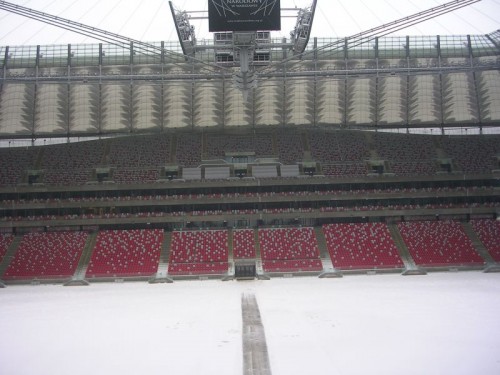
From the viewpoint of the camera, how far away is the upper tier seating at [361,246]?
167 feet

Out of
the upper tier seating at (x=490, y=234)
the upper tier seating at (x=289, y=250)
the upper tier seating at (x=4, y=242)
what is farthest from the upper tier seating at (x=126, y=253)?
the upper tier seating at (x=490, y=234)

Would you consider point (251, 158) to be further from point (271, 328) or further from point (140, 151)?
point (271, 328)

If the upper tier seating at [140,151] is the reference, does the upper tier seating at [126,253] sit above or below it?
below

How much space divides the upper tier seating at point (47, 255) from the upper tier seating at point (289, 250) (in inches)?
805

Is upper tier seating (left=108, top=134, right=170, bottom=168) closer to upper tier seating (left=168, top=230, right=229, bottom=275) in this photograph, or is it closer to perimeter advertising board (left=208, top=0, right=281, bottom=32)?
upper tier seating (left=168, top=230, right=229, bottom=275)

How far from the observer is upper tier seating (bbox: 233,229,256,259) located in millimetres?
53025

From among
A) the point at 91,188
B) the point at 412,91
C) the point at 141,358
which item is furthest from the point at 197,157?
the point at 141,358

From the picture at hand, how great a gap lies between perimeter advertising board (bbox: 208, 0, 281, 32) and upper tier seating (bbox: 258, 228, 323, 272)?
2556 cm

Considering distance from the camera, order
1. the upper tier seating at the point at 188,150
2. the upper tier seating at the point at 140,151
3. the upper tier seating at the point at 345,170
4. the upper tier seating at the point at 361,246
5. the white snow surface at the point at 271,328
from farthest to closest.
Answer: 1. the upper tier seating at the point at 188,150
2. the upper tier seating at the point at 140,151
3. the upper tier seating at the point at 345,170
4. the upper tier seating at the point at 361,246
5. the white snow surface at the point at 271,328

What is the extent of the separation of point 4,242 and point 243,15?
129ft

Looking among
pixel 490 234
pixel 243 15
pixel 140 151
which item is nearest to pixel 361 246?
pixel 490 234

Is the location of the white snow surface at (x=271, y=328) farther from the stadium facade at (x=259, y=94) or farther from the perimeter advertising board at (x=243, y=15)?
the stadium facade at (x=259, y=94)

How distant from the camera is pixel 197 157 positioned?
62.9 metres

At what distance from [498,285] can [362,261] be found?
1379cm
